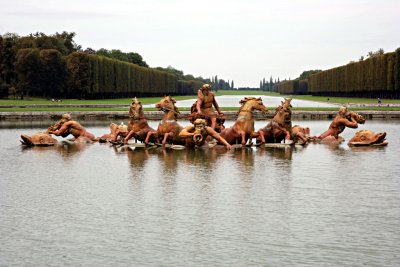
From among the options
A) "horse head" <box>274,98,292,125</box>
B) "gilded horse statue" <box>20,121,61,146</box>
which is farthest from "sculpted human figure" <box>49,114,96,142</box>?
"horse head" <box>274,98,292,125</box>

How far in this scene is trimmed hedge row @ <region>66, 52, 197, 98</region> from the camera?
8294 centimetres

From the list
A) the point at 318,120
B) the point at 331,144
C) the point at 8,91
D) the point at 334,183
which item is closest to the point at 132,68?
the point at 8,91

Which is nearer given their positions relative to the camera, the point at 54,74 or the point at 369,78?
the point at 369,78

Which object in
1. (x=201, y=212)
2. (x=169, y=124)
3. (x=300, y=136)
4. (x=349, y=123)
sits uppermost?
(x=169, y=124)

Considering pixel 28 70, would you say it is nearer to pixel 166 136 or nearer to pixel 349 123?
pixel 166 136

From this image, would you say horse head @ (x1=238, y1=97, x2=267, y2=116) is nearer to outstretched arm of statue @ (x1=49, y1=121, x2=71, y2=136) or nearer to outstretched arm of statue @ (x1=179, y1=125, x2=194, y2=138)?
outstretched arm of statue @ (x1=179, y1=125, x2=194, y2=138)

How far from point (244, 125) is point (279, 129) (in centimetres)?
150

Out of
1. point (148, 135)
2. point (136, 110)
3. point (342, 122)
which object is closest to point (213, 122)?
point (148, 135)

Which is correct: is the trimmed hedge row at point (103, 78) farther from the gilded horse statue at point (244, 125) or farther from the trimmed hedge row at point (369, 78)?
the gilded horse statue at point (244, 125)

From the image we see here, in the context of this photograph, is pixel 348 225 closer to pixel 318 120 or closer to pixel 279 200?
pixel 279 200

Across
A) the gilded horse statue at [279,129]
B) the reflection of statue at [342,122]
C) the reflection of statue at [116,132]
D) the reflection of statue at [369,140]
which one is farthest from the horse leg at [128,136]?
the reflection of statue at [369,140]

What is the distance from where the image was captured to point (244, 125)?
2189 centimetres

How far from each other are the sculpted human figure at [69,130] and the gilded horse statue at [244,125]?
581 cm

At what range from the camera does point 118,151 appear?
21219 mm
